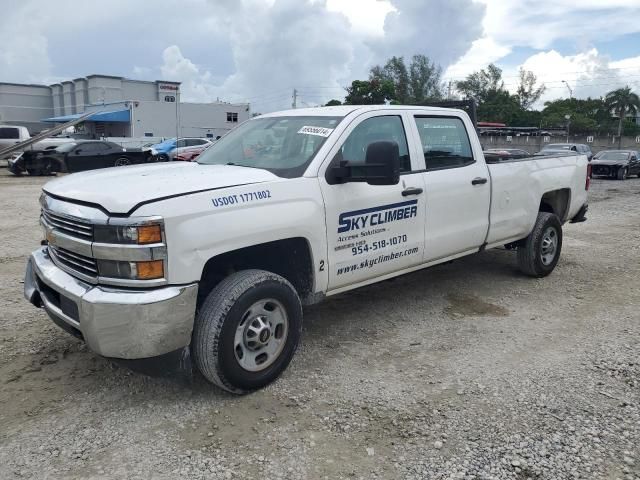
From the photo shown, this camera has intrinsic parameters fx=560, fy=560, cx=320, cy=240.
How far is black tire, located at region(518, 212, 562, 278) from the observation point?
6.16 meters

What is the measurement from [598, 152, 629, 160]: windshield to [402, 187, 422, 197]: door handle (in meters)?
23.1

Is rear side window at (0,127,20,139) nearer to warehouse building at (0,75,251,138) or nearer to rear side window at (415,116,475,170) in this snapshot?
warehouse building at (0,75,251,138)

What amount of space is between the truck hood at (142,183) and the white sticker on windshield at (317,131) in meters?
0.59

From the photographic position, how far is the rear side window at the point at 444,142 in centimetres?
481

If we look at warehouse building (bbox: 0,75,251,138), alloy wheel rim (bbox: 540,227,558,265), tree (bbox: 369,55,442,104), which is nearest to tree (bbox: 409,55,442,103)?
tree (bbox: 369,55,442,104)

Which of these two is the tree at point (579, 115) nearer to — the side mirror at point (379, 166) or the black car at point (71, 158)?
the black car at point (71, 158)

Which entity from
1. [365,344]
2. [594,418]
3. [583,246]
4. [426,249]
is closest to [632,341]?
[594,418]

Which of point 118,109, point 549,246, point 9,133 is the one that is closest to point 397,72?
point 118,109

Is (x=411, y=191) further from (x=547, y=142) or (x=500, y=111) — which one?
(x=500, y=111)

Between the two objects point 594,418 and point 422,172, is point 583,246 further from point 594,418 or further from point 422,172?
point 594,418

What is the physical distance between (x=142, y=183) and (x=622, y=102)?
74231 mm

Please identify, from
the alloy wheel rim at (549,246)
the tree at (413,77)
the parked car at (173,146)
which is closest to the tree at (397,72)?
the tree at (413,77)

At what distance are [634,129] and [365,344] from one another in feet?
226

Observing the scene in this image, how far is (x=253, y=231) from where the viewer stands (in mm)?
3418
